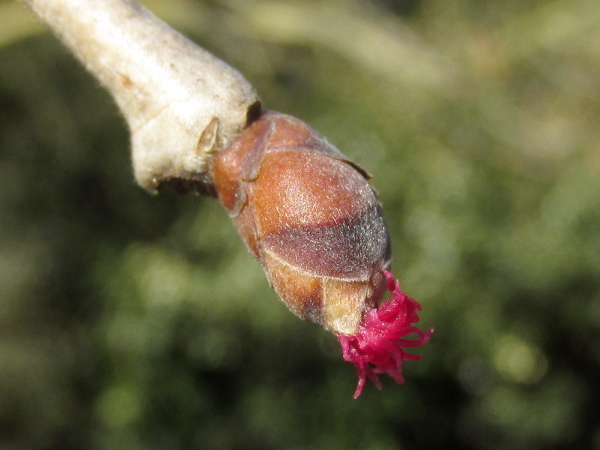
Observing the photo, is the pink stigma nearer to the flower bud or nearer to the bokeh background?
the flower bud

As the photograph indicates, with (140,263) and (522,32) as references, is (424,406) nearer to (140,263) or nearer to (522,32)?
(140,263)

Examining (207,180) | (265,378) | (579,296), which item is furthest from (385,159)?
(207,180)

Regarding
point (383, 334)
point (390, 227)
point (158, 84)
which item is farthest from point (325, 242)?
point (390, 227)

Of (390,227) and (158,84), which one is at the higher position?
(158,84)

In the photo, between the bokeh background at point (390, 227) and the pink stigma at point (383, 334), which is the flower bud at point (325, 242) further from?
the bokeh background at point (390, 227)

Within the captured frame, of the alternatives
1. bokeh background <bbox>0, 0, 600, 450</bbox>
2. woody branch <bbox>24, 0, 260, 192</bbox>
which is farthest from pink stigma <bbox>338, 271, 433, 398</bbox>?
bokeh background <bbox>0, 0, 600, 450</bbox>

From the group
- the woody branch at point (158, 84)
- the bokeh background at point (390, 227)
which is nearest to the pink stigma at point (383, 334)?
the woody branch at point (158, 84)

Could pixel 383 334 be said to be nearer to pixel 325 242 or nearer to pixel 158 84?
pixel 325 242
